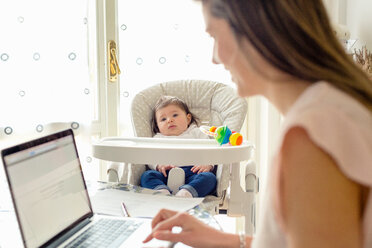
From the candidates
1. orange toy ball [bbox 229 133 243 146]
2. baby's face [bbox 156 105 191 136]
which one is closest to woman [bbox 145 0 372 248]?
orange toy ball [bbox 229 133 243 146]

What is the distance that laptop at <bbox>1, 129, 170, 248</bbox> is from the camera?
2.48ft

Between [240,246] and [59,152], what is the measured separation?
18.0 inches

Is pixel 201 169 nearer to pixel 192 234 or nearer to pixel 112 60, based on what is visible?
pixel 112 60

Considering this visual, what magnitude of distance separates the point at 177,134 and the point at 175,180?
435mm

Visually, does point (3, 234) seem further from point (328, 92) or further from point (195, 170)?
point (195, 170)

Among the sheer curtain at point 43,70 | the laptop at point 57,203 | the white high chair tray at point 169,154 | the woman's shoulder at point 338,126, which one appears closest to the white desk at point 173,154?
the white high chair tray at point 169,154

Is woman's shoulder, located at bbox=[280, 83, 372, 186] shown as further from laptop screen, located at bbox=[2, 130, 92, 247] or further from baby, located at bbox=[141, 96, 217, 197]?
baby, located at bbox=[141, 96, 217, 197]

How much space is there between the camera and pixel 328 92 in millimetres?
514

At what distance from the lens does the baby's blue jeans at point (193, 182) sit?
1.84 metres

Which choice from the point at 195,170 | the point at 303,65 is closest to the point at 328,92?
the point at 303,65

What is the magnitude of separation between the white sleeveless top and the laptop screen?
1.53 ft

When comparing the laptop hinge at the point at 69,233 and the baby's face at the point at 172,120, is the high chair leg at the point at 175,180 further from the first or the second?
the laptop hinge at the point at 69,233

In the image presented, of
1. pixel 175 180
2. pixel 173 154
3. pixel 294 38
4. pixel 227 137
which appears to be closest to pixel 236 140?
pixel 227 137

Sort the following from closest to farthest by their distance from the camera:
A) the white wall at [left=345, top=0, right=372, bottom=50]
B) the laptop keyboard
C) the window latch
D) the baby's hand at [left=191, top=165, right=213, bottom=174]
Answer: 1. the laptop keyboard
2. the white wall at [left=345, top=0, right=372, bottom=50]
3. the baby's hand at [left=191, top=165, right=213, bottom=174]
4. the window latch
